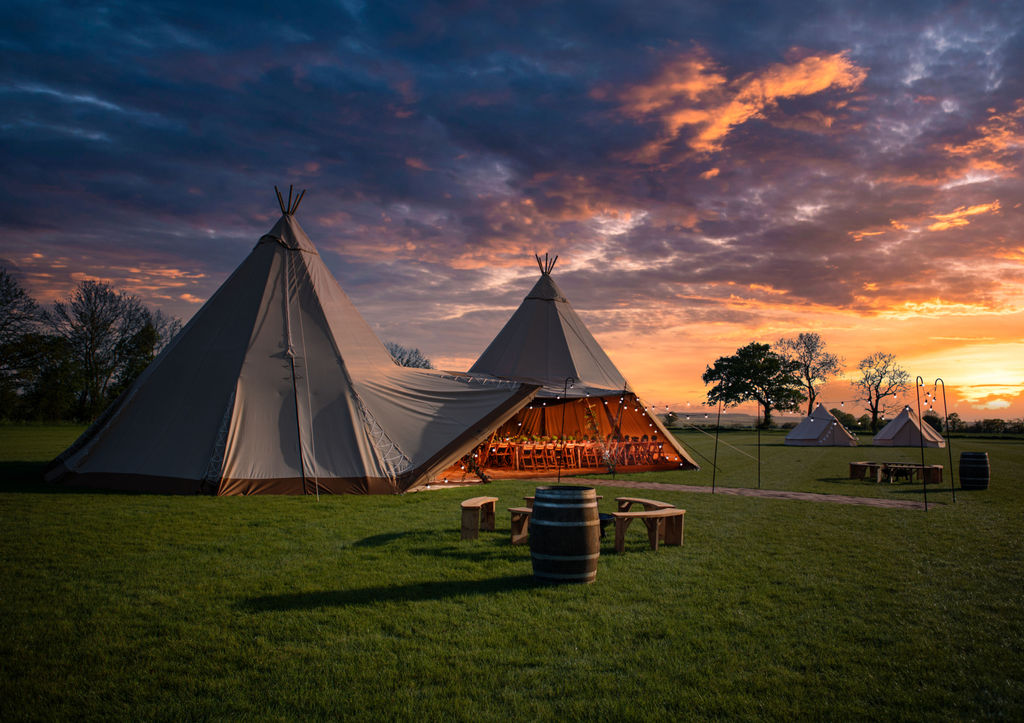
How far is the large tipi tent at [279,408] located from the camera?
1134cm

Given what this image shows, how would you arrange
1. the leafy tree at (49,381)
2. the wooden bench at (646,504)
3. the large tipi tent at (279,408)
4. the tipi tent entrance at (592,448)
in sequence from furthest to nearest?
the leafy tree at (49,381) → the tipi tent entrance at (592,448) → the large tipi tent at (279,408) → the wooden bench at (646,504)

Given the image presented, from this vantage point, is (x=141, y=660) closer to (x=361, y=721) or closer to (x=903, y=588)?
(x=361, y=721)

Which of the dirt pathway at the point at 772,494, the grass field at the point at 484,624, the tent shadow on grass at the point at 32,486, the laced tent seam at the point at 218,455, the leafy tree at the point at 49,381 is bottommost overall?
the grass field at the point at 484,624

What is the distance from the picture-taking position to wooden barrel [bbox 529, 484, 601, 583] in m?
5.67

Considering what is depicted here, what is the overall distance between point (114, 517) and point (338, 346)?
535cm

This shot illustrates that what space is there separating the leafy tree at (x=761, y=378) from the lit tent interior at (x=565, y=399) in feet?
140

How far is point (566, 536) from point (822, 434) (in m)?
35.4

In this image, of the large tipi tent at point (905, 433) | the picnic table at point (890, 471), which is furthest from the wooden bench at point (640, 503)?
the large tipi tent at point (905, 433)

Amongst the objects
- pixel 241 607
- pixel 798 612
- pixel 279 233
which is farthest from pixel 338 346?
pixel 798 612

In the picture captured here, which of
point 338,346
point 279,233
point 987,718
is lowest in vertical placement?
point 987,718

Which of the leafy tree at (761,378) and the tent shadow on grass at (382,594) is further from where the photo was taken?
the leafy tree at (761,378)

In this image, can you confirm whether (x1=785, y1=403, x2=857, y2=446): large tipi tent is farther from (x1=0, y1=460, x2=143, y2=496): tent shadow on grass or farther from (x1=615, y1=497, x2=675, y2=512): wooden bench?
(x1=0, y1=460, x2=143, y2=496): tent shadow on grass

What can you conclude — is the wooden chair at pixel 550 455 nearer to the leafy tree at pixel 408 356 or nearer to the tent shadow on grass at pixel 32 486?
the tent shadow on grass at pixel 32 486

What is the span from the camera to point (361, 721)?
10.7ft
